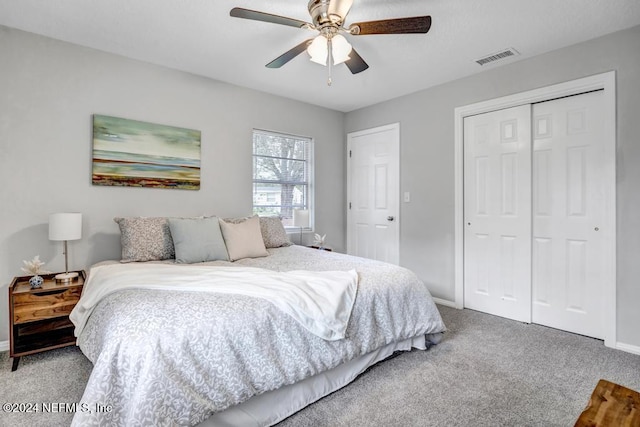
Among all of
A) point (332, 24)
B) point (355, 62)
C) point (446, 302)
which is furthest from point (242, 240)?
point (446, 302)

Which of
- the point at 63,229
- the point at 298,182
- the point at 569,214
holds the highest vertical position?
the point at 298,182

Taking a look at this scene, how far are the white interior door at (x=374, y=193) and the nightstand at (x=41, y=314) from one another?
10.5ft

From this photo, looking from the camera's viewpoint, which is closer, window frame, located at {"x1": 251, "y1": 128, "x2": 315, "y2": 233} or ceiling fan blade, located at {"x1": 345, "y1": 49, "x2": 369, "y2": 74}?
ceiling fan blade, located at {"x1": 345, "y1": 49, "x2": 369, "y2": 74}

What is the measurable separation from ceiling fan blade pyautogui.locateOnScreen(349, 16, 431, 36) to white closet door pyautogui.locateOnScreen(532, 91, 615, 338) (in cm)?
181

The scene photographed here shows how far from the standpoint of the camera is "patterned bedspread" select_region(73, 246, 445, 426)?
1.24m

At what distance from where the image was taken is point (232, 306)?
1.56 meters

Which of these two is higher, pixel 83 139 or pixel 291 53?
pixel 291 53

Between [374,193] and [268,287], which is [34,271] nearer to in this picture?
[268,287]

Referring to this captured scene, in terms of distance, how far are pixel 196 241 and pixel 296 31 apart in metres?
1.87

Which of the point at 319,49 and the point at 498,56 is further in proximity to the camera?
the point at 498,56

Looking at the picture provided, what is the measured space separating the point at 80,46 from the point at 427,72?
10.5 ft

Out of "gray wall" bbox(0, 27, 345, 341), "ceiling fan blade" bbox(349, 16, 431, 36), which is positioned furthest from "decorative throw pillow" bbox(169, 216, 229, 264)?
"ceiling fan blade" bbox(349, 16, 431, 36)

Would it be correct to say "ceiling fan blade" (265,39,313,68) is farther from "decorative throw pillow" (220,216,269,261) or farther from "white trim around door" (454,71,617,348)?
"white trim around door" (454,71,617,348)

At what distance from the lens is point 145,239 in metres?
2.70
